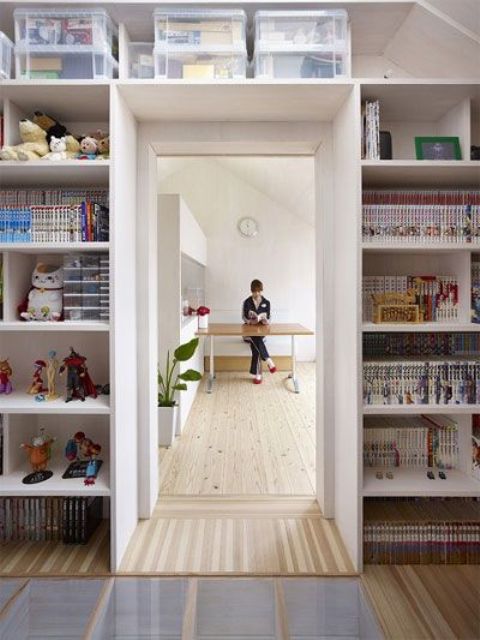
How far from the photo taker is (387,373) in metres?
1.98

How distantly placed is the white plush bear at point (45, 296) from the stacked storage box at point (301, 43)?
1350mm

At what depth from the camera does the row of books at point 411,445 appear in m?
2.14

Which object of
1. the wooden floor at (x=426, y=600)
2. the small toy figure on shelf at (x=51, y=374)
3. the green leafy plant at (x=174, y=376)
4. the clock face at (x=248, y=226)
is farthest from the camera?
the clock face at (x=248, y=226)

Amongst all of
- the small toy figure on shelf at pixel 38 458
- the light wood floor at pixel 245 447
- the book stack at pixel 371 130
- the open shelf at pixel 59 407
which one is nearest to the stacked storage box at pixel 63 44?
the book stack at pixel 371 130

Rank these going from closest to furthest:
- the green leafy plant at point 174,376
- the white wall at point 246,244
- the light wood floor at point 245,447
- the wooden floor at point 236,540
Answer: the wooden floor at point 236,540 < the light wood floor at point 245,447 < the green leafy plant at point 174,376 < the white wall at point 246,244

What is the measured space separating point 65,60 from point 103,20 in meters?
0.24

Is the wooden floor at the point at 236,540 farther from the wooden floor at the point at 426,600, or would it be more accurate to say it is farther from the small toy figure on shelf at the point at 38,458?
the small toy figure on shelf at the point at 38,458

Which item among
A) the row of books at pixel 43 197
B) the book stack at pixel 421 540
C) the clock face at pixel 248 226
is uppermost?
the clock face at pixel 248 226

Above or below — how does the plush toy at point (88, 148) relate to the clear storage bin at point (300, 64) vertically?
below

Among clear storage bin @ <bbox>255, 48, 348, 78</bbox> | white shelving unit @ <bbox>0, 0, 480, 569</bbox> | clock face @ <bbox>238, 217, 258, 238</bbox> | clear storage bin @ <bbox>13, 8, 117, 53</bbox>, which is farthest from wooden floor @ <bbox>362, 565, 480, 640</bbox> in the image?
clock face @ <bbox>238, 217, 258, 238</bbox>

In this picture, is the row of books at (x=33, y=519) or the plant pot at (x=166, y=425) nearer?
the row of books at (x=33, y=519)

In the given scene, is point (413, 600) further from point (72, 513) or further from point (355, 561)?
point (72, 513)

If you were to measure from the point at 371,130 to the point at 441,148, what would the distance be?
0.37 metres

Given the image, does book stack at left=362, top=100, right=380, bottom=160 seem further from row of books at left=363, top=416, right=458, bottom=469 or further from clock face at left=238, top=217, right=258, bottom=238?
clock face at left=238, top=217, right=258, bottom=238
